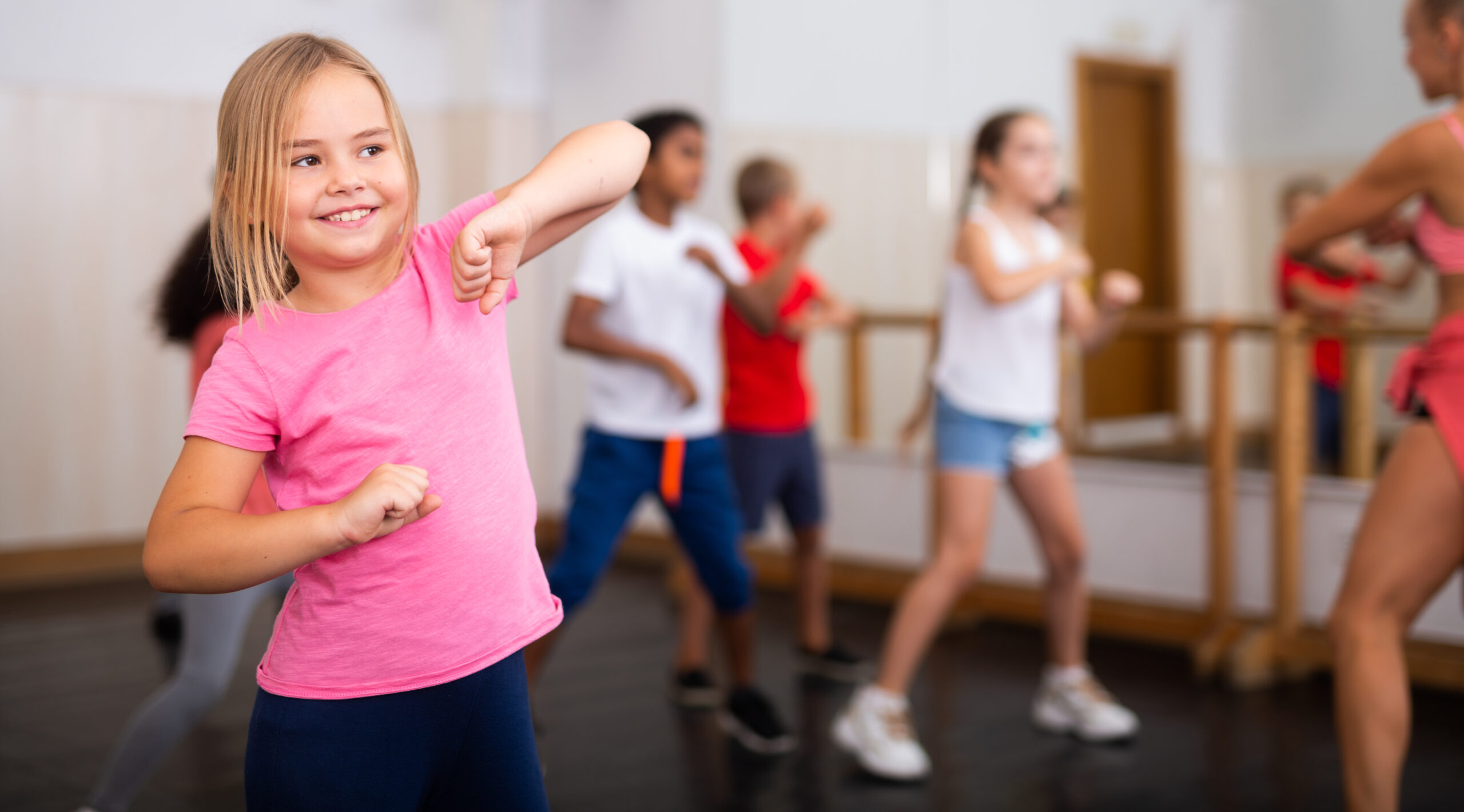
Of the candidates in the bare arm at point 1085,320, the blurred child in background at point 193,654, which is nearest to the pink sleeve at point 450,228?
the blurred child in background at point 193,654

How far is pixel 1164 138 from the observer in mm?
6691

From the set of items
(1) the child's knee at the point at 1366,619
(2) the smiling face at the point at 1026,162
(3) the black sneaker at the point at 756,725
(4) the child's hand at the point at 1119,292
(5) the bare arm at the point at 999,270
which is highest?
(2) the smiling face at the point at 1026,162

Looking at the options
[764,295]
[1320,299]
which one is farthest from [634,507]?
[1320,299]

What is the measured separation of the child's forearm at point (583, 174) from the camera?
1111mm

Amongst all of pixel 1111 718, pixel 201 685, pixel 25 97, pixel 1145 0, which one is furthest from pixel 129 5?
pixel 1145 0

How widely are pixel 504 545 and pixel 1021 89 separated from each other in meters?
4.97

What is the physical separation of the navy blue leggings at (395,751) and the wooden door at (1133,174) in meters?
5.49

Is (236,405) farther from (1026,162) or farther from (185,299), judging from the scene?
(1026,162)

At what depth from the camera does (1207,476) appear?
374 cm

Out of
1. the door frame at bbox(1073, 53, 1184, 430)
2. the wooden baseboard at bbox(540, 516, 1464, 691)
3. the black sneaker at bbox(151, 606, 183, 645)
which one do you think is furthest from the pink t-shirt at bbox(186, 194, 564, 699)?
the door frame at bbox(1073, 53, 1184, 430)

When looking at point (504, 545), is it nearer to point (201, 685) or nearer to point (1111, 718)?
point (201, 685)

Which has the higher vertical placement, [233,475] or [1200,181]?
[1200,181]

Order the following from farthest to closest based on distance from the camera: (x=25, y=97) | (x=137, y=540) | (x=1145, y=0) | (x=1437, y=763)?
(x=1145, y=0) < (x=137, y=540) < (x=25, y=97) < (x=1437, y=763)

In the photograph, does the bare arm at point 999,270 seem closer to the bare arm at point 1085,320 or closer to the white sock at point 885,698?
the bare arm at point 1085,320
